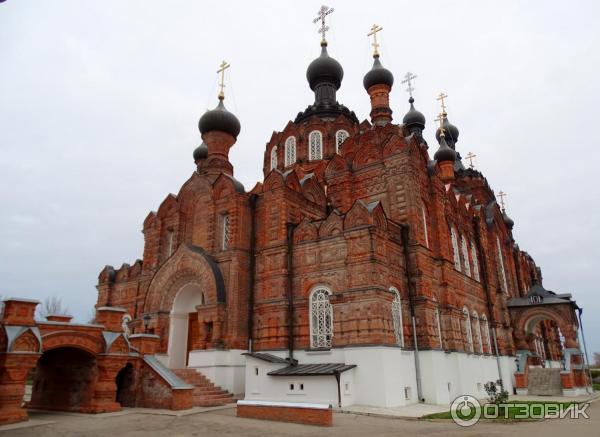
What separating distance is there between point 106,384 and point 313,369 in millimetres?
5099

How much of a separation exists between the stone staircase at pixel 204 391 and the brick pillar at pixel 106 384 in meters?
2.10

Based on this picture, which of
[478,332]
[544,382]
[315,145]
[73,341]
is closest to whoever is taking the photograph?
[73,341]

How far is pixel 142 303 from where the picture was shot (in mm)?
17625

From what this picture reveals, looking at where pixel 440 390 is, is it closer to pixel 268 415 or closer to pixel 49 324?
pixel 268 415

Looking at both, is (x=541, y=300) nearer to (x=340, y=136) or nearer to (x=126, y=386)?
(x=340, y=136)

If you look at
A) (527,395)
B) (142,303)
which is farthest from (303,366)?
(527,395)

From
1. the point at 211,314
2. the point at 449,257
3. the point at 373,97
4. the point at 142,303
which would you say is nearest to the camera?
the point at 211,314

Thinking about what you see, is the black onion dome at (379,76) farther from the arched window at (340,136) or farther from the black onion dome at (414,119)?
the black onion dome at (414,119)

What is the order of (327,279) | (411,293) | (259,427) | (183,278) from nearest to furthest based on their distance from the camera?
(259,427) < (327,279) < (411,293) < (183,278)

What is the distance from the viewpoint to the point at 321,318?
13.4 metres

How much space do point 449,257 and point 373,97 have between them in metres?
7.81

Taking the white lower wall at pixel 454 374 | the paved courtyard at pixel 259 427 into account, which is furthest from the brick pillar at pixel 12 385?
the white lower wall at pixel 454 374

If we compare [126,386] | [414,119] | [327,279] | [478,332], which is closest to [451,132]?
[414,119]

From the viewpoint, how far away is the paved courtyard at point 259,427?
8195mm
